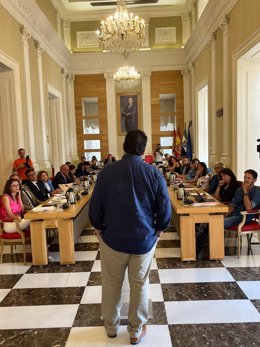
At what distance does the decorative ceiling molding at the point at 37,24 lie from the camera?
7273 millimetres

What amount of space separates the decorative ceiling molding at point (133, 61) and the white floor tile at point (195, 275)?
1103cm

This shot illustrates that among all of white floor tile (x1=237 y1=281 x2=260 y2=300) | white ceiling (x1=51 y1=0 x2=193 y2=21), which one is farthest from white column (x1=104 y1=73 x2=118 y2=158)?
white floor tile (x1=237 y1=281 x2=260 y2=300)

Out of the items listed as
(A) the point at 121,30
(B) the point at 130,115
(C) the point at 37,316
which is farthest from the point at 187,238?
(B) the point at 130,115

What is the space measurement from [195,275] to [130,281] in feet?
5.48

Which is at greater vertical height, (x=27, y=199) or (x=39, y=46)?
(x=39, y=46)

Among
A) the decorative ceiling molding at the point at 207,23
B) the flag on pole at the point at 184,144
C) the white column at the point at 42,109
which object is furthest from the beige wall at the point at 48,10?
the flag on pole at the point at 184,144

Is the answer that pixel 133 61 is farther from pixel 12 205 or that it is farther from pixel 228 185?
pixel 12 205

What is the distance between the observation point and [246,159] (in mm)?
7457

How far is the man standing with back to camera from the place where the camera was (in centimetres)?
246

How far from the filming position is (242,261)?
174 inches

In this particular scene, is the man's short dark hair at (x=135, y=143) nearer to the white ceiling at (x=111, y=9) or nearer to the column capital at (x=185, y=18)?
the white ceiling at (x=111, y=9)

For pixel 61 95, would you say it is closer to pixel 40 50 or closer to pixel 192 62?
pixel 40 50

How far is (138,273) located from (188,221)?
2.06 meters

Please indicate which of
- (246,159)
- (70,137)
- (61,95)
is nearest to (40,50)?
(61,95)
